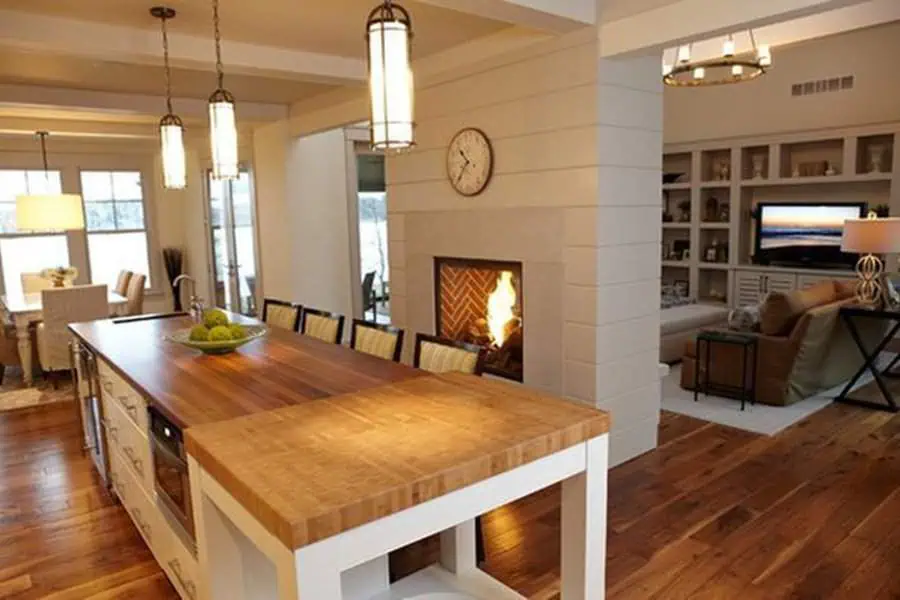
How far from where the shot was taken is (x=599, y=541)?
1751 mm

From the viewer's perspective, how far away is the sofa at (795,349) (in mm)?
4668

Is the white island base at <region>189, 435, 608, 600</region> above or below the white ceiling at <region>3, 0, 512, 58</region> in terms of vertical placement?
below

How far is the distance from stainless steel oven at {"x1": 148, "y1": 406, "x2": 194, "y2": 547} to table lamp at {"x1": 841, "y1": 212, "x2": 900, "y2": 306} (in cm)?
479

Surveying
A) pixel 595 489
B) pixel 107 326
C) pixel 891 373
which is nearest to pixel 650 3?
pixel 595 489

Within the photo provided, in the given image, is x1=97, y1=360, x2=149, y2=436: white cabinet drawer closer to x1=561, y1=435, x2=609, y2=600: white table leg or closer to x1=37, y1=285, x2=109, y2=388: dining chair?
x1=561, y1=435, x2=609, y2=600: white table leg

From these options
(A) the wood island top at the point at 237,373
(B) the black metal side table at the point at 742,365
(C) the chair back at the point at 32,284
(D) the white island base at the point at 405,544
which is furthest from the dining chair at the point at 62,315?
(B) the black metal side table at the point at 742,365

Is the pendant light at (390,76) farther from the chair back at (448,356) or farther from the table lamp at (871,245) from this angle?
the table lamp at (871,245)

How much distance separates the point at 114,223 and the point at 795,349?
8.23 m

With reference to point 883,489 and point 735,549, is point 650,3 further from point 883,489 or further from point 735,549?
point 883,489

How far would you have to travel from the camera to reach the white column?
136 inches

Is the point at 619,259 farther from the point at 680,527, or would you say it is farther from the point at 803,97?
the point at 803,97

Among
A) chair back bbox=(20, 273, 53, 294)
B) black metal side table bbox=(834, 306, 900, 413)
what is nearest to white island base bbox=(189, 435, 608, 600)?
black metal side table bbox=(834, 306, 900, 413)

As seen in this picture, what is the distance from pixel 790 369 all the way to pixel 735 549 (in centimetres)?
231

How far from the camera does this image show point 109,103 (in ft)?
17.9
